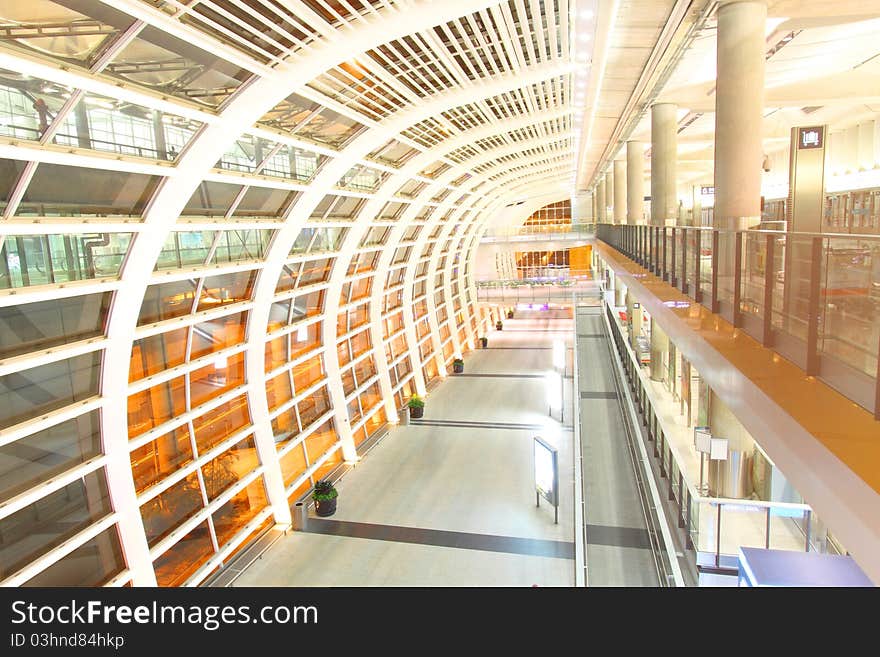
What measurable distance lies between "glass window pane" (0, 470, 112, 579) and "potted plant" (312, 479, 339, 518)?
246 inches

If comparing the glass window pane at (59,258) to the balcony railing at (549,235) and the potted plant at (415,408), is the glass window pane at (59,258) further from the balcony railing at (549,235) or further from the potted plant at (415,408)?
the balcony railing at (549,235)

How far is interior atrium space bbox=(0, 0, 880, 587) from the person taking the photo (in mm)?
5414

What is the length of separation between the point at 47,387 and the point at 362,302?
13203 mm

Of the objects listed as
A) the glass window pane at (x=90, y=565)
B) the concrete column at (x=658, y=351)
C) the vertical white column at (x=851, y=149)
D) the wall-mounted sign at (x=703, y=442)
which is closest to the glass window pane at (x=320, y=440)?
the glass window pane at (x=90, y=565)

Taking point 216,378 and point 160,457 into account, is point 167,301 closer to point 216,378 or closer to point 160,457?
point 216,378

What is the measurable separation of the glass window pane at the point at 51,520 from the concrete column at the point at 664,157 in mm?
15087

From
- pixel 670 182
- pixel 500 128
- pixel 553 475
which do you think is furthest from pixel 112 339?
pixel 670 182

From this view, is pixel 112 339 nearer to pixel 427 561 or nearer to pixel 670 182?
pixel 427 561

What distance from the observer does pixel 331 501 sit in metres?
15.9

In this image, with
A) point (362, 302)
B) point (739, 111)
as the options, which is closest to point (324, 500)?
point (362, 302)

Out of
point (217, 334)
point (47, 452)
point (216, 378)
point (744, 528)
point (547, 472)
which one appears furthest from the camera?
point (547, 472)

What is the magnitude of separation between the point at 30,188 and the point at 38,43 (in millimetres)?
1878

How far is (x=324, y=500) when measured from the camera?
51.8 ft

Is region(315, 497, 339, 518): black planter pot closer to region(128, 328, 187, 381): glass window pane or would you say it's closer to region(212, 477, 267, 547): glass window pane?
region(212, 477, 267, 547): glass window pane
